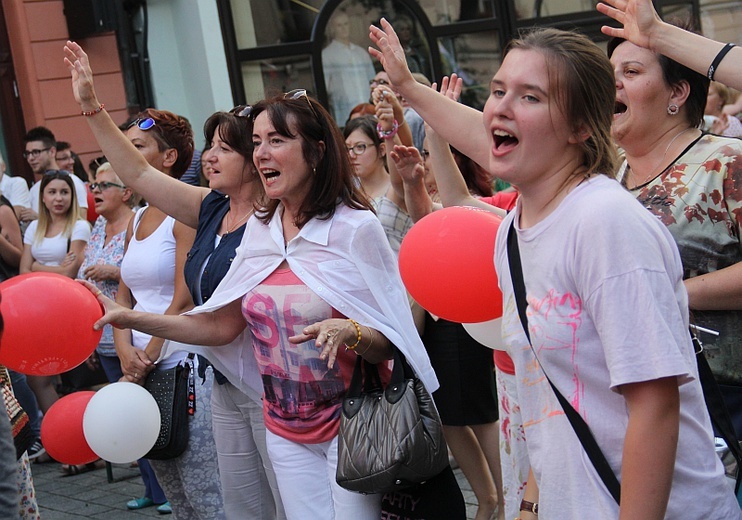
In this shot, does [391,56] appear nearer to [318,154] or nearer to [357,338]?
[318,154]

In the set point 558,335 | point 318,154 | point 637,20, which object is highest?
point 637,20

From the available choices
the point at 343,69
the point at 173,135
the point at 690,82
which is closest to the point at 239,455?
the point at 173,135

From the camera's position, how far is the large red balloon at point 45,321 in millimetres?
3549

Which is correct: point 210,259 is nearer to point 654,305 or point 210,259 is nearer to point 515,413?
point 515,413

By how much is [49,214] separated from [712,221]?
19.7 ft

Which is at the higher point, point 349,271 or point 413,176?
point 413,176

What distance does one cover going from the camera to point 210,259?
394 cm

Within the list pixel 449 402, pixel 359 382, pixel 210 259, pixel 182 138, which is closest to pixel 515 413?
pixel 359 382

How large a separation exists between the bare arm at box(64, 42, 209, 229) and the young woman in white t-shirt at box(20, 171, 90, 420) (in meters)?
3.46

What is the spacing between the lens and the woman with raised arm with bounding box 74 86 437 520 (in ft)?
10.7

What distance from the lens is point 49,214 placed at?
7.63 m

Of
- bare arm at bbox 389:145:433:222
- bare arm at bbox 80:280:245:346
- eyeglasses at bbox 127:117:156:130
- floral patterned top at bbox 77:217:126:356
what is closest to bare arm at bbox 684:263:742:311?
bare arm at bbox 389:145:433:222

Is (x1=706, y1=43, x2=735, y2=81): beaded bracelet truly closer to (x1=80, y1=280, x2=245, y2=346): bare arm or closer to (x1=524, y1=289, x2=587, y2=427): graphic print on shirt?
(x1=524, y1=289, x2=587, y2=427): graphic print on shirt

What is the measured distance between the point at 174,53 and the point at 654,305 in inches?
377
